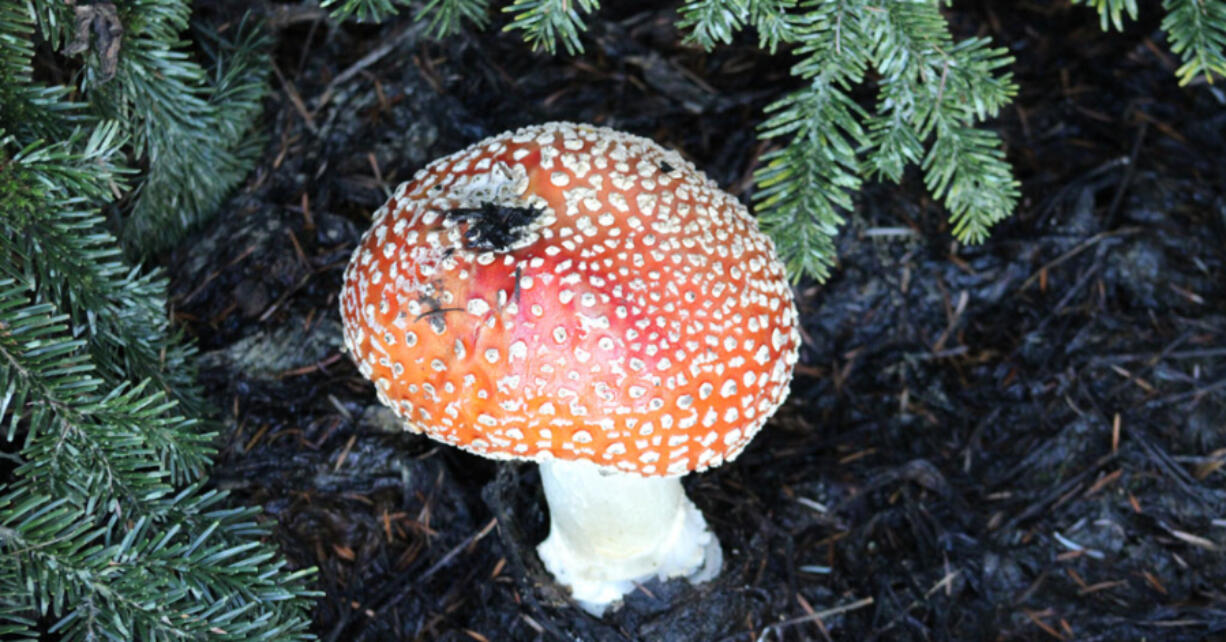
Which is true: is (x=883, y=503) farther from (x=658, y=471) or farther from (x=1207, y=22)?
(x=1207, y=22)

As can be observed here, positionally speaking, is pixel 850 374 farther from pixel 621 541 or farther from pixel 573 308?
pixel 573 308

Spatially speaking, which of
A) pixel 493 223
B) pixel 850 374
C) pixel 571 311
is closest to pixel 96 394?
pixel 493 223

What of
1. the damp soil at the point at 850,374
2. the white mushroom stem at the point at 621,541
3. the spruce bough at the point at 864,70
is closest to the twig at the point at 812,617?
the damp soil at the point at 850,374

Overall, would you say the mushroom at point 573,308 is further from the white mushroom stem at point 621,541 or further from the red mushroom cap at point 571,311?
the white mushroom stem at point 621,541

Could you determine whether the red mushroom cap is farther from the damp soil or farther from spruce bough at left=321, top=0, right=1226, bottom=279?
the damp soil

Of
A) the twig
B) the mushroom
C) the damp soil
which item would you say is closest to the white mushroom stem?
the damp soil

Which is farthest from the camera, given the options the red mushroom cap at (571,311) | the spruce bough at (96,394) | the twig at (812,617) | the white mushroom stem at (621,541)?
the twig at (812,617)

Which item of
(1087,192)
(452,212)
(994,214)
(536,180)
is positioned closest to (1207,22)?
(994,214)
